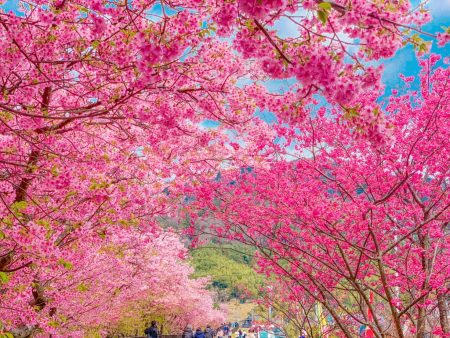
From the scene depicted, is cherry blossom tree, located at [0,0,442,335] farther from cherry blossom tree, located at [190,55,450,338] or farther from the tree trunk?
the tree trunk

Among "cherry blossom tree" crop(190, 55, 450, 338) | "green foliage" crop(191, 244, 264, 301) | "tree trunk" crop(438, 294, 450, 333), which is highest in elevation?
"green foliage" crop(191, 244, 264, 301)

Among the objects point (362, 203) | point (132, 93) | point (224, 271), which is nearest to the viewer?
point (132, 93)

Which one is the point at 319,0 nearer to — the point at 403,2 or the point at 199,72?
the point at 403,2

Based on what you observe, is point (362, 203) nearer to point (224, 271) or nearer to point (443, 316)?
point (443, 316)

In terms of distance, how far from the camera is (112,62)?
178 inches

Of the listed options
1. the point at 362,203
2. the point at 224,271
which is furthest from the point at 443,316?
the point at 224,271

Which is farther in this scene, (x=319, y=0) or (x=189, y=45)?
(x=189, y=45)

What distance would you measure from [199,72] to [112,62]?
1.22 m

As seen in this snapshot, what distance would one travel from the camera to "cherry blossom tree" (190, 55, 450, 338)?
639cm

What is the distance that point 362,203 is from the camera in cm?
595

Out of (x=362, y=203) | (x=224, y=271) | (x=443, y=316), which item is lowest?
(x=443, y=316)

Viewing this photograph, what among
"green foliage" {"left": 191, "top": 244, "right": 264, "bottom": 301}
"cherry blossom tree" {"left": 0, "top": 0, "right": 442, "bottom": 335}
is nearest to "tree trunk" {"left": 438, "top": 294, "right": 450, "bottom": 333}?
"cherry blossom tree" {"left": 0, "top": 0, "right": 442, "bottom": 335}

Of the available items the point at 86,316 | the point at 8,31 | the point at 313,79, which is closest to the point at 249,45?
the point at 313,79

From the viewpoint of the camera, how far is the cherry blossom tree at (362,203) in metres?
6.39
